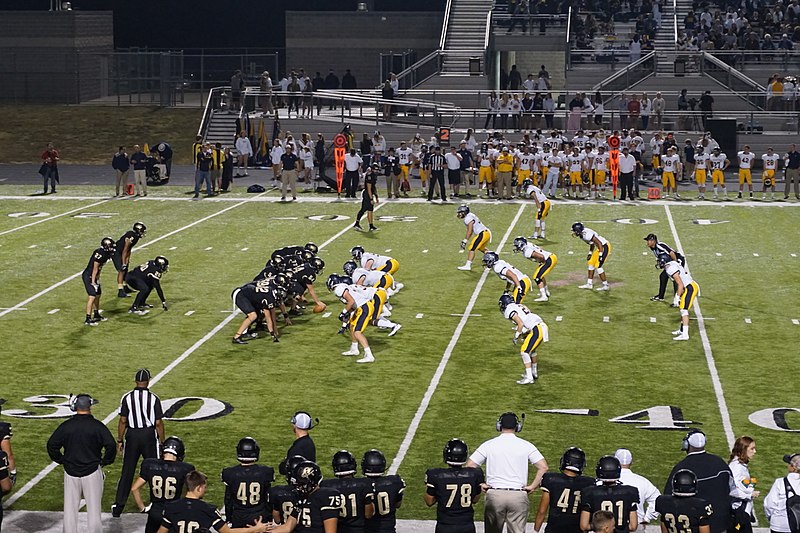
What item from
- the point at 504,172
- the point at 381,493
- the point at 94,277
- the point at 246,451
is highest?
the point at 504,172

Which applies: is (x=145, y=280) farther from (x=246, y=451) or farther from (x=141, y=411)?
(x=246, y=451)

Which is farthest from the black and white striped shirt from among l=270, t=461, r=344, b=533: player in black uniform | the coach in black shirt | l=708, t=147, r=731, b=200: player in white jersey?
l=708, t=147, r=731, b=200: player in white jersey

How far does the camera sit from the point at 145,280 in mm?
21812

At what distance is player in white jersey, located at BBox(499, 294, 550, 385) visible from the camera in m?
17.6

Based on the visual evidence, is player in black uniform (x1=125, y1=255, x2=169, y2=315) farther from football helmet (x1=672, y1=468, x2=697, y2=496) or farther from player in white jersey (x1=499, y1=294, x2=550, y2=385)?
football helmet (x1=672, y1=468, x2=697, y2=496)

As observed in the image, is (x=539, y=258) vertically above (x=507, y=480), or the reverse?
(x=539, y=258)

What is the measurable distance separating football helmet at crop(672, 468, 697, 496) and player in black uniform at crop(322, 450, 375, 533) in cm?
232

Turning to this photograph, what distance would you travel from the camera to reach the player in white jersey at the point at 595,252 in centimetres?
2320

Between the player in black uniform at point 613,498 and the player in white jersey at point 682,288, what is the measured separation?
10126mm

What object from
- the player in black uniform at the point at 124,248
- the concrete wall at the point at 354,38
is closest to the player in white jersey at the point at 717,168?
the player in black uniform at the point at 124,248

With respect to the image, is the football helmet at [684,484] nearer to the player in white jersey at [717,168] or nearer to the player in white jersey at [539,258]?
the player in white jersey at [539,258]

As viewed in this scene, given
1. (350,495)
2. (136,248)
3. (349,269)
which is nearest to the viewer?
(350,495)

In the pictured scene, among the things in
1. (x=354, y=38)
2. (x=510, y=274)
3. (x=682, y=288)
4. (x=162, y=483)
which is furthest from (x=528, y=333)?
(x=354, y=38)

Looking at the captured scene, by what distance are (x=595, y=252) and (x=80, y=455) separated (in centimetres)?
1327
